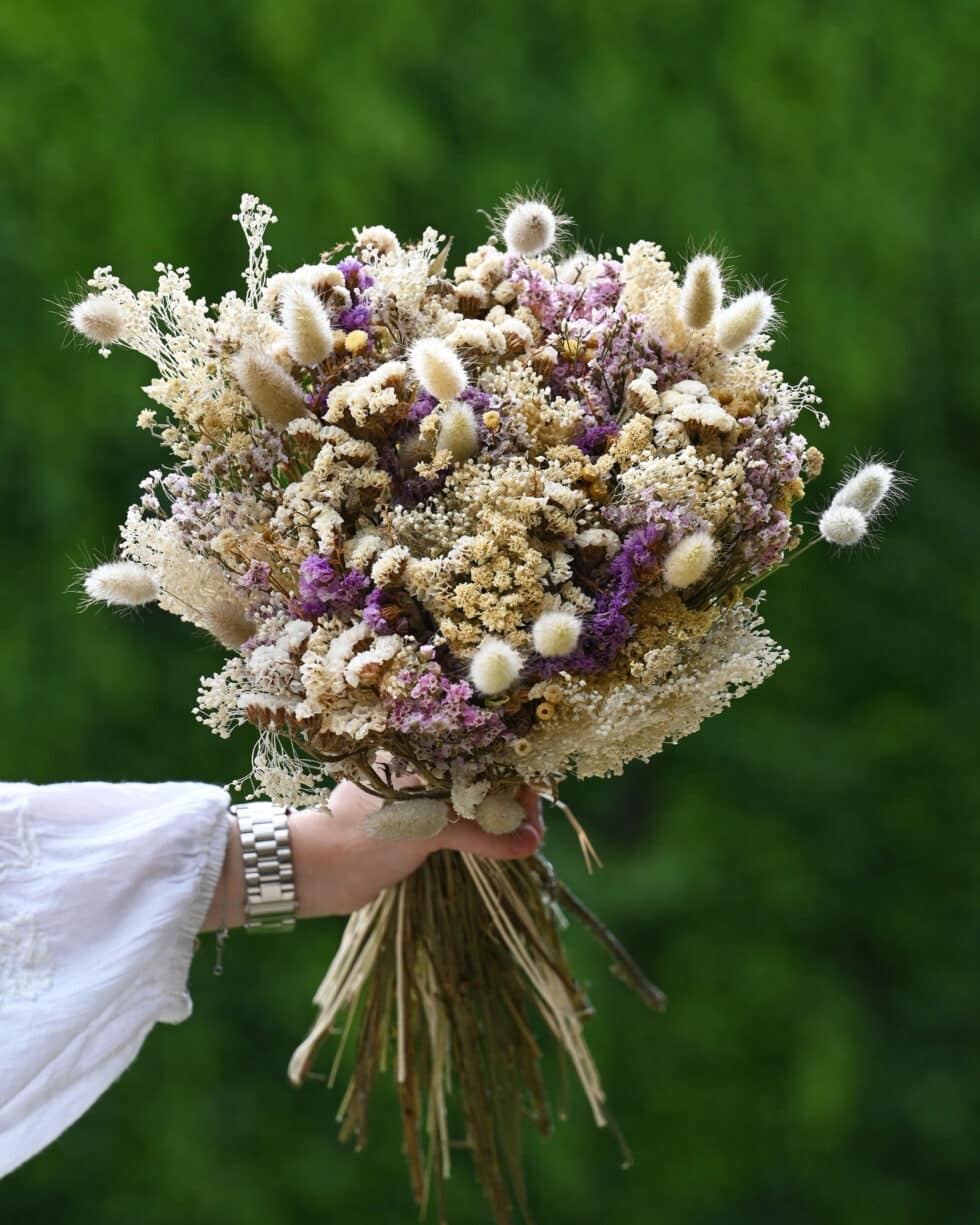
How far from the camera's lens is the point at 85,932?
144 cm

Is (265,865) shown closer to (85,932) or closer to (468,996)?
(85,932)

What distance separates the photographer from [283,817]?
152 cm

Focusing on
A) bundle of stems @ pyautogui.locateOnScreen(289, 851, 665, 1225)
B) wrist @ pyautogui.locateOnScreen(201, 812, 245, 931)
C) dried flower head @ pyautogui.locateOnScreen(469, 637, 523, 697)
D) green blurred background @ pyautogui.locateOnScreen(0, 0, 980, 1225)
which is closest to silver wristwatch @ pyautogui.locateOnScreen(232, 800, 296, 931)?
wrist @ pyautogui.locateOnScreen(201, 812, 245, 931)

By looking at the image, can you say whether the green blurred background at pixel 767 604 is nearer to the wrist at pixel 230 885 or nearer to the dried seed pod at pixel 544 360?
the wrist at pixel 230 885

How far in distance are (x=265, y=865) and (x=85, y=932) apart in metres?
0.18

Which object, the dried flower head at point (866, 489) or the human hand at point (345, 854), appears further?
the human hand at point (345, 854)

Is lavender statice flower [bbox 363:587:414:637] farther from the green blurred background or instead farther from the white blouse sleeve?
the green blurred background

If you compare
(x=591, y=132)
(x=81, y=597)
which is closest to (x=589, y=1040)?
(x=81, y=597)

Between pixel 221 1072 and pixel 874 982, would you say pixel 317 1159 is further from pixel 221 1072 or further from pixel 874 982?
pixel 874 982

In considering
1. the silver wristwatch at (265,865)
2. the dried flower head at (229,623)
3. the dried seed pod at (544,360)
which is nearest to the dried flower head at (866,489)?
the dried seed pod at (544,360)

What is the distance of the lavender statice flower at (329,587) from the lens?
1239 millimetres

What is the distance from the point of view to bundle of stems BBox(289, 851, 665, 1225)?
5.37 ft

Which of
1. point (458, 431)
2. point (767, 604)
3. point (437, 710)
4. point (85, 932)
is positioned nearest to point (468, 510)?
point (458, 431)

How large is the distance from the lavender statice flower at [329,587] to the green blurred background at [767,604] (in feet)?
7.13
